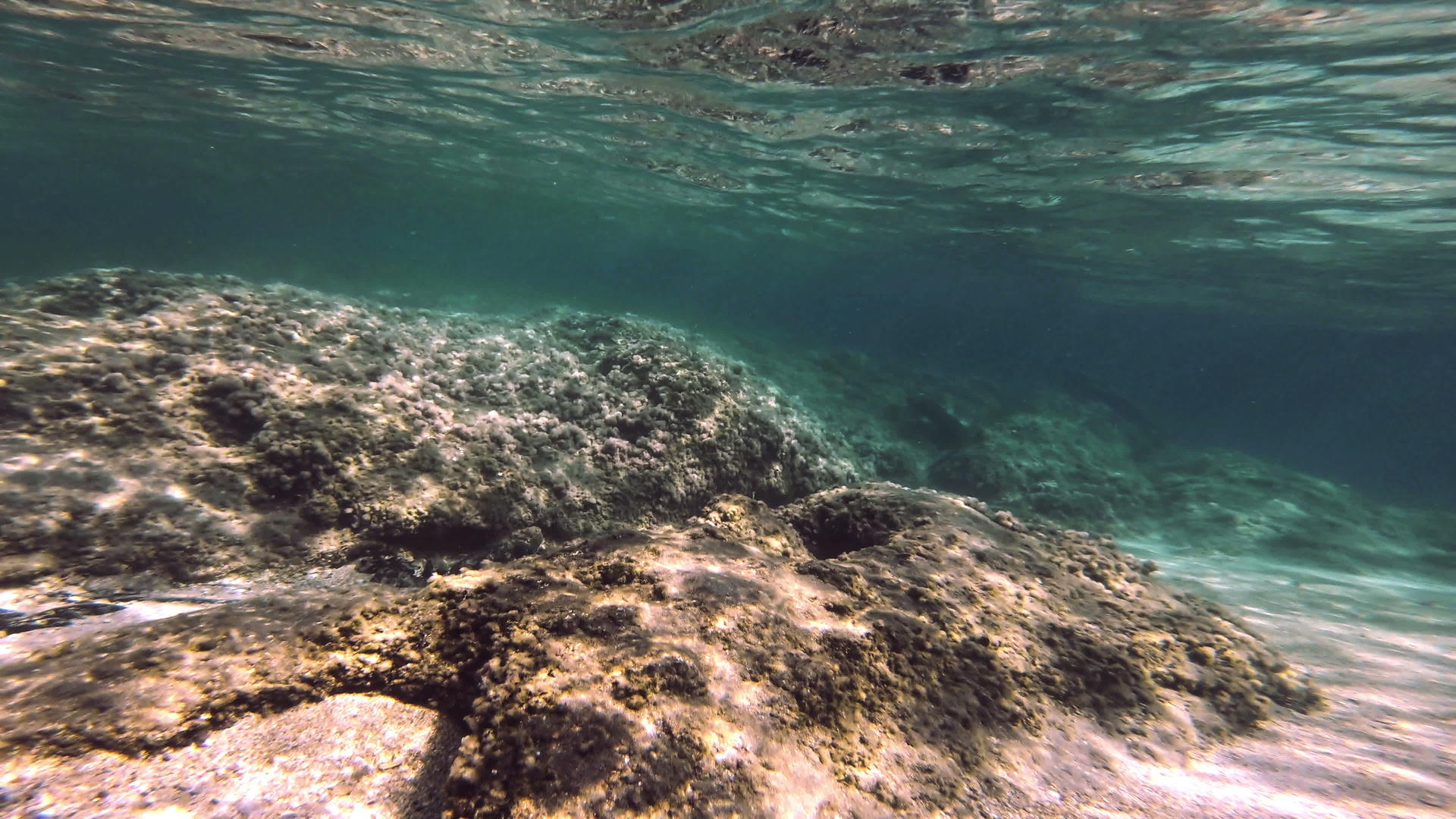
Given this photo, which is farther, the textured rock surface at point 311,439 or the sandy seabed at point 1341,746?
the textured rock surface at point 311,439

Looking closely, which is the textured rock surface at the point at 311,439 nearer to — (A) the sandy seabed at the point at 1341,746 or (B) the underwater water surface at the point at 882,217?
(B) the underwater water surface at the point at 882,217

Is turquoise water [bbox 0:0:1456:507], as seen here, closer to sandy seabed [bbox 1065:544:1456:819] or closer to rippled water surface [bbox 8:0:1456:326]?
rippled water surface [bbox 8:0:1456:326]

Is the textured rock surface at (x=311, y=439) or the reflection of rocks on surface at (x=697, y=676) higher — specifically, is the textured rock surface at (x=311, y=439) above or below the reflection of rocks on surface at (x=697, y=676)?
below

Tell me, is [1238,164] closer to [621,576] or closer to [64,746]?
[621,576]

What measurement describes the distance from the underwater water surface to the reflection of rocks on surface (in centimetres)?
69

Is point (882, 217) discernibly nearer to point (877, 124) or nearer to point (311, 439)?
point (877, 124)

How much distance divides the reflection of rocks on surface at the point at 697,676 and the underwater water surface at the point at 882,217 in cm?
69

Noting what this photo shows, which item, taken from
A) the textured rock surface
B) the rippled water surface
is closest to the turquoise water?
the rippled water surface

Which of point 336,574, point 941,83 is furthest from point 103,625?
point 941,83

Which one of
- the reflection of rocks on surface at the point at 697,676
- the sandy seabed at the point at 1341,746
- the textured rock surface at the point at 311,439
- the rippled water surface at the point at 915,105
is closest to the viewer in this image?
the reflection of rocks on surface at the point at 697,676

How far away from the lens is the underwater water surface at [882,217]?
215 inches

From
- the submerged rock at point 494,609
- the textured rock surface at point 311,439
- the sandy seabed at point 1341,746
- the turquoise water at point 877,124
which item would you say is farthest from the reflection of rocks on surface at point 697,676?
the turquoise water at point 877,124

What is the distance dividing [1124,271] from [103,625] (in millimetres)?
38678

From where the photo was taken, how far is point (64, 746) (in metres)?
2.16
